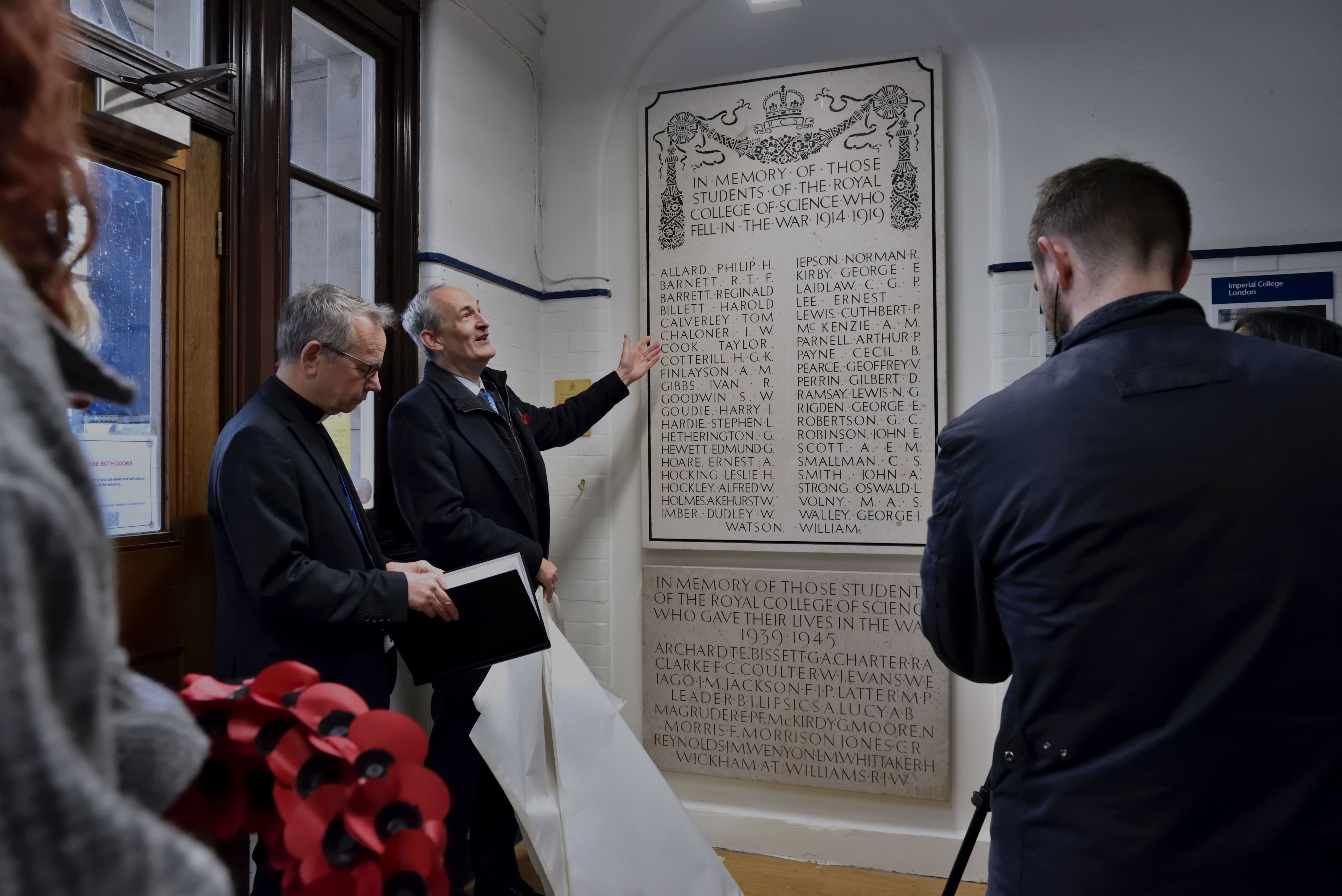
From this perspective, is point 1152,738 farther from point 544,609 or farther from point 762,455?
point 762,455

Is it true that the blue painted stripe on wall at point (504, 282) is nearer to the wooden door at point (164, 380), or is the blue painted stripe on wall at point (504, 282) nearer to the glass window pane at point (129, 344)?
the wooden door at point (164, 380)

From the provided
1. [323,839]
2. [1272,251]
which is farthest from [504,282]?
[323,839]

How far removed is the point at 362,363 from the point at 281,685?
1.57 m

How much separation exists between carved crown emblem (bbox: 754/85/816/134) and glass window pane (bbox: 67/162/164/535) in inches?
80.7

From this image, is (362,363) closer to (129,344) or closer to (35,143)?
(129,344)

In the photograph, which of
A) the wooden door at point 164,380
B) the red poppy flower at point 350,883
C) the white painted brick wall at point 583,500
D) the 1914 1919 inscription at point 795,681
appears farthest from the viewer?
the white painted brick wall at point 583,500

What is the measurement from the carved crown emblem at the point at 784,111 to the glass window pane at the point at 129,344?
2050 mm

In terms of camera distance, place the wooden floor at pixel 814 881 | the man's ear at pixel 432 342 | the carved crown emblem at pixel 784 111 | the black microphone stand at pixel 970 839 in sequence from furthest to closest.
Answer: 1. the carved crown emblem at pixel 784 111
2. the wooden floor at pixel 814 881
3. the man's ear at pixel 432 342
4. the black microphone stand at pixel 970 839

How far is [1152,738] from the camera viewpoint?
113 centimetres

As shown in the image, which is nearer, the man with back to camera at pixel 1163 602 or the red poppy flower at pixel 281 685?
the red poppy flower at pixel 281 685

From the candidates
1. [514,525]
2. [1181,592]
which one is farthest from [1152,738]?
[514,525]

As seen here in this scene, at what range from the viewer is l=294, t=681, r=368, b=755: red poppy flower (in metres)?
0.65

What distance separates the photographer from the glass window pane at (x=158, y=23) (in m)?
1.97

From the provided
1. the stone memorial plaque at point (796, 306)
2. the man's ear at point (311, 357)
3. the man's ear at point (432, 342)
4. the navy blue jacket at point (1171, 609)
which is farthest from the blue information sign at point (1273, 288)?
the man's ear at point (311, 357)
